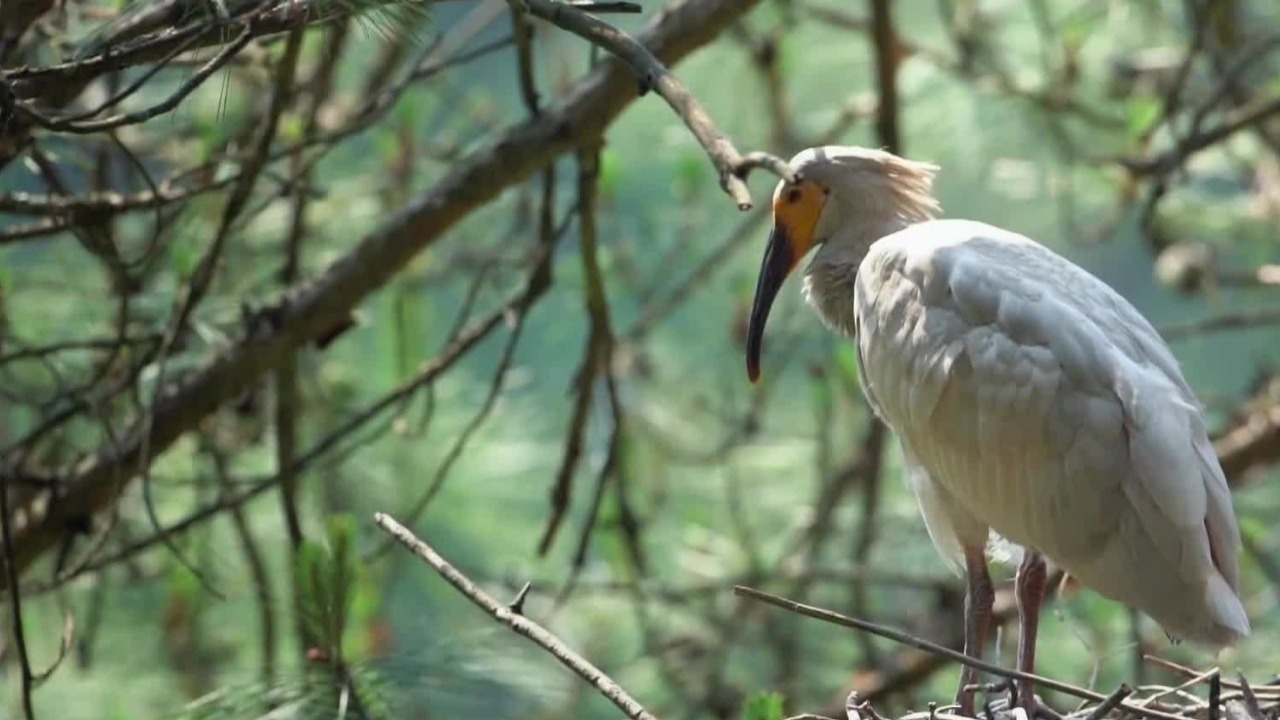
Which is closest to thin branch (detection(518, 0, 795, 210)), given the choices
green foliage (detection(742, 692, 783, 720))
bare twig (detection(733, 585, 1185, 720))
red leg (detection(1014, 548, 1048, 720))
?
bare twig (detection(733, 585, 1185, 720))

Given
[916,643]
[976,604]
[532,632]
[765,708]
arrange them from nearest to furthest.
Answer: [916,643] < [532,632] < [765,708] < [976,604]

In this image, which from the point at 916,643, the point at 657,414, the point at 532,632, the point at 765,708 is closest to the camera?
the point at 916,643

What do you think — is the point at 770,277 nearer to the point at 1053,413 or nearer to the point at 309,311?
the point at 1053,413

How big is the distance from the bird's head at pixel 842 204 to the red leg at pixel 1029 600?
2.11 feet

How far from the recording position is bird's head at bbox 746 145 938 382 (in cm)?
374

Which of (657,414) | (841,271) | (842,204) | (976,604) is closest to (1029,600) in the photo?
(976,604)

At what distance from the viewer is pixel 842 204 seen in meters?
3.77

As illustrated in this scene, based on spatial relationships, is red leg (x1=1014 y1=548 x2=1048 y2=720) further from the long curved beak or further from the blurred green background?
the blurred green background

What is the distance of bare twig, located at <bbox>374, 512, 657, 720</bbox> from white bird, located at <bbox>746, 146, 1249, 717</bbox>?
869 mm

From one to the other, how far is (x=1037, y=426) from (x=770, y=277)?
71cm

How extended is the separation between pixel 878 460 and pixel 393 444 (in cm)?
190

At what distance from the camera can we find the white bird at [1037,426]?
10.1 ft

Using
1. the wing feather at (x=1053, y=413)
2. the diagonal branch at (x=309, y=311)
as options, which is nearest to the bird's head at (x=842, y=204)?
the wing feather at (x=1053, y=413)

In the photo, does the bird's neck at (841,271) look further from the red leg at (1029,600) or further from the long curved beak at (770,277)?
the red leg at (1029,600)
